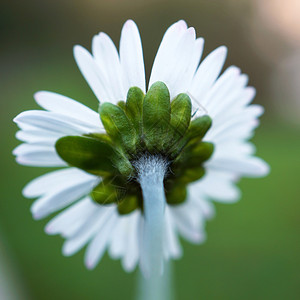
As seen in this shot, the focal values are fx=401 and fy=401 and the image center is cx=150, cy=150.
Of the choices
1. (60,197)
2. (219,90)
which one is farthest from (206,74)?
(60,197)

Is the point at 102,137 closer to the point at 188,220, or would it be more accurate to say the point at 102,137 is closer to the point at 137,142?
the point at 137,142

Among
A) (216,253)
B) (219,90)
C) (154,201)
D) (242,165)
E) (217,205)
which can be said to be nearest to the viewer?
(154,201)

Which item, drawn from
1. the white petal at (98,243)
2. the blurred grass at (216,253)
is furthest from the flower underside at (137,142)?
the blurred grass at (216,253)

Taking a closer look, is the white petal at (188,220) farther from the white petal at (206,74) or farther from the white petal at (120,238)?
the white petal at (206,74)

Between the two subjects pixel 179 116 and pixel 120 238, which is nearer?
pixel 179 116

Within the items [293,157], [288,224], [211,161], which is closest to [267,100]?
[293,157]

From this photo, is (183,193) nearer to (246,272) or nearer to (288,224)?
(246,272)
